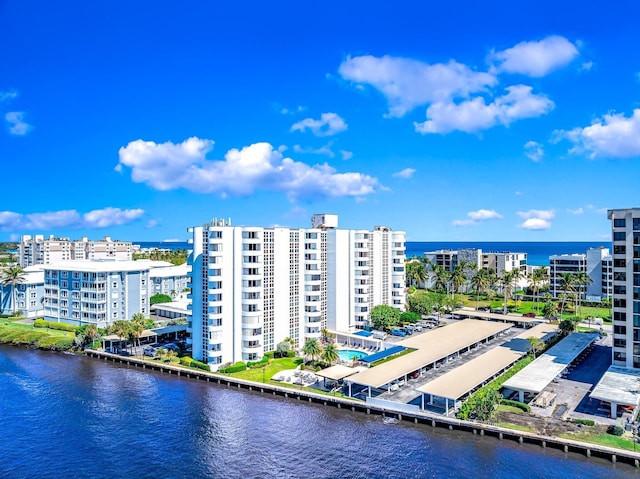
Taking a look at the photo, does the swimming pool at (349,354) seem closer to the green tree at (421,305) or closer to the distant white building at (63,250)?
the green tree at (421,305)

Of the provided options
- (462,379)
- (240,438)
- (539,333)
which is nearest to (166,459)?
(240,438)

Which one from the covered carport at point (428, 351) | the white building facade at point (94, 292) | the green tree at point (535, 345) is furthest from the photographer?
the white building facade at point (94, 292)

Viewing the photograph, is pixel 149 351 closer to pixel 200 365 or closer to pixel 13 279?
pixel 200 365

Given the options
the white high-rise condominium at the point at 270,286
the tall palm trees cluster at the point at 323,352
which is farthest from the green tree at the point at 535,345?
the white high-rise condominium at the point at 270,286

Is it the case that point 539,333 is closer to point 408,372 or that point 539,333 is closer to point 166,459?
point 408,372

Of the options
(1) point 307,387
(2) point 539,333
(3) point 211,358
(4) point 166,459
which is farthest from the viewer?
(2) point 539,333

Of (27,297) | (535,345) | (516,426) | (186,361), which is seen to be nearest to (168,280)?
(27,297)
